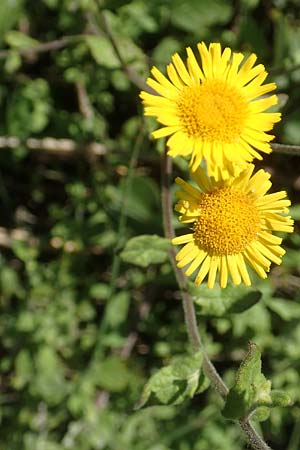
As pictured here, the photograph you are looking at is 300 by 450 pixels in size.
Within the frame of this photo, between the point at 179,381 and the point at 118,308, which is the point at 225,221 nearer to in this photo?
the point at 179,381

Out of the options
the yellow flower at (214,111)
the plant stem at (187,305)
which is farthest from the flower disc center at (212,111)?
the plant stem at (187,305)

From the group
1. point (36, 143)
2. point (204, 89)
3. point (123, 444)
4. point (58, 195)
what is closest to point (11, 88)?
point (36, 143)

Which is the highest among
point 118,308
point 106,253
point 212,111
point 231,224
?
point 212,111

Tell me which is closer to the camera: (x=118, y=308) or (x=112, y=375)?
(x=112, y=375)

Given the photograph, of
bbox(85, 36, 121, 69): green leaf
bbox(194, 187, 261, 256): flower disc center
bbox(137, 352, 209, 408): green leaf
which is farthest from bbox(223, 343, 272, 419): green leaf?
bbox(85, 36, 121, 69): green leaf

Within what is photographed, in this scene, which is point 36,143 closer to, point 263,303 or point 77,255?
point 77,255

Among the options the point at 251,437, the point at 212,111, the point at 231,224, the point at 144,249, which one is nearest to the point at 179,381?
the point at 251,437

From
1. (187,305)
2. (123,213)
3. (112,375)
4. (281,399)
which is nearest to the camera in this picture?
(281,399)

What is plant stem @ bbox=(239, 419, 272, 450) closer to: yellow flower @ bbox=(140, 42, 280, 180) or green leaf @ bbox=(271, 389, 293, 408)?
green leaf @ bbox=(271, 389, 293, 408)
